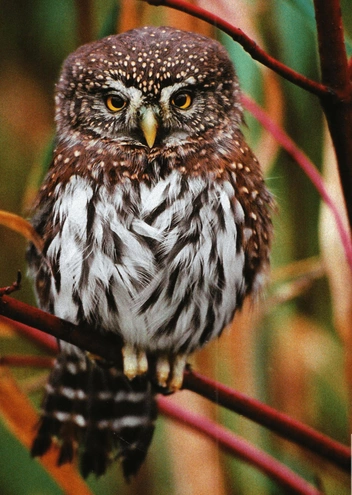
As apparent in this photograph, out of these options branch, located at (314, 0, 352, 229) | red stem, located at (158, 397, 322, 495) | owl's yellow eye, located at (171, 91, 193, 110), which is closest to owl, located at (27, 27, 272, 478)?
owl's yellow eye, located at (171, 91, 193, 110)

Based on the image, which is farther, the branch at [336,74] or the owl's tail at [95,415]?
the owl's tail at [95,415]

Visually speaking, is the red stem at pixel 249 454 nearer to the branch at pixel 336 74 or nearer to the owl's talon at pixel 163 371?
the owl's talon at pixel 163 371

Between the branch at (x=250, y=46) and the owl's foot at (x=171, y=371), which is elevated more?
the branch at (x=250, y=46)

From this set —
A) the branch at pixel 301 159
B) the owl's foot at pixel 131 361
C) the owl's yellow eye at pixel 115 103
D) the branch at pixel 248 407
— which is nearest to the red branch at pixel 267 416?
the branch at pixel 248 407

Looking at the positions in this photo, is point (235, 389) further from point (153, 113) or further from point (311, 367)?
point (153, 113)

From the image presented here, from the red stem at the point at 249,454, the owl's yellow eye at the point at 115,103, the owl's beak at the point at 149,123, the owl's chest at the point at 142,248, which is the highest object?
the owl's yellow eye at the point at 115,103

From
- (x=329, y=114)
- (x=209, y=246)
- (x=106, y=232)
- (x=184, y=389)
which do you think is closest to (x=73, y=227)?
(x=106, y=232)
